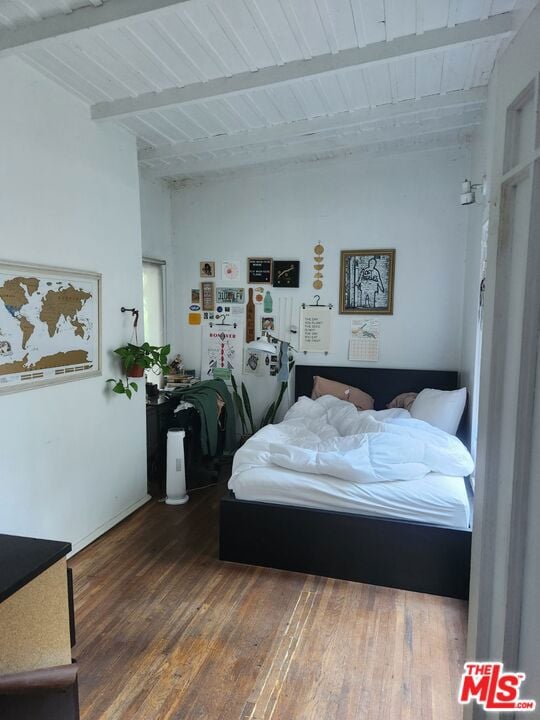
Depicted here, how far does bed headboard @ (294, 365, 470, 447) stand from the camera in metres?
4.33

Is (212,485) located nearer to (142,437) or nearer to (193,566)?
(142,437)

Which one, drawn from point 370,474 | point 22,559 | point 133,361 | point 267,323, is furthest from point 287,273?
point 22,559

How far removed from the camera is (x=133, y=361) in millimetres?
3256

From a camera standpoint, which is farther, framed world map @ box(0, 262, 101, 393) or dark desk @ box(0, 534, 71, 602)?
framed world map @ box(0, 262, 101, 393)

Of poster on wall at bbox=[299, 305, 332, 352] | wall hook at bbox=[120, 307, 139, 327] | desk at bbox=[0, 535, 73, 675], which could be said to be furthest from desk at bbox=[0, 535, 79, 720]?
poster on wall at bbox=[299, 305, 332, 352]

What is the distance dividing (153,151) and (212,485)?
301 centimetres

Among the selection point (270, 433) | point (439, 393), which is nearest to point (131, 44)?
point (270, 433)

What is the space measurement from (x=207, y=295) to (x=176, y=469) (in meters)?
2.06

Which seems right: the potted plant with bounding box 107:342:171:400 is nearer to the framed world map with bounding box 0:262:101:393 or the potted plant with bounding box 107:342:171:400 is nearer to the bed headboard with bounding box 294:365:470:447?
the framed world map with bounding box 0:262:101:393

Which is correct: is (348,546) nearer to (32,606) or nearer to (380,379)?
(32,606)

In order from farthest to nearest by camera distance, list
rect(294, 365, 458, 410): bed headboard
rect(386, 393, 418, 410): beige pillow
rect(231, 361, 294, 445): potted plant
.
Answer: rect(231, 361, 294, 445): potted plant
rect(294, 365, 458, 410): bed headboard
rect(386, 393, 418, 410): beige pillow

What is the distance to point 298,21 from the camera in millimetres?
2133

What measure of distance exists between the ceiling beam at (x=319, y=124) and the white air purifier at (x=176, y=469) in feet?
7.73

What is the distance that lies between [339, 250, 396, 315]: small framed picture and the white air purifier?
2.13 metres
